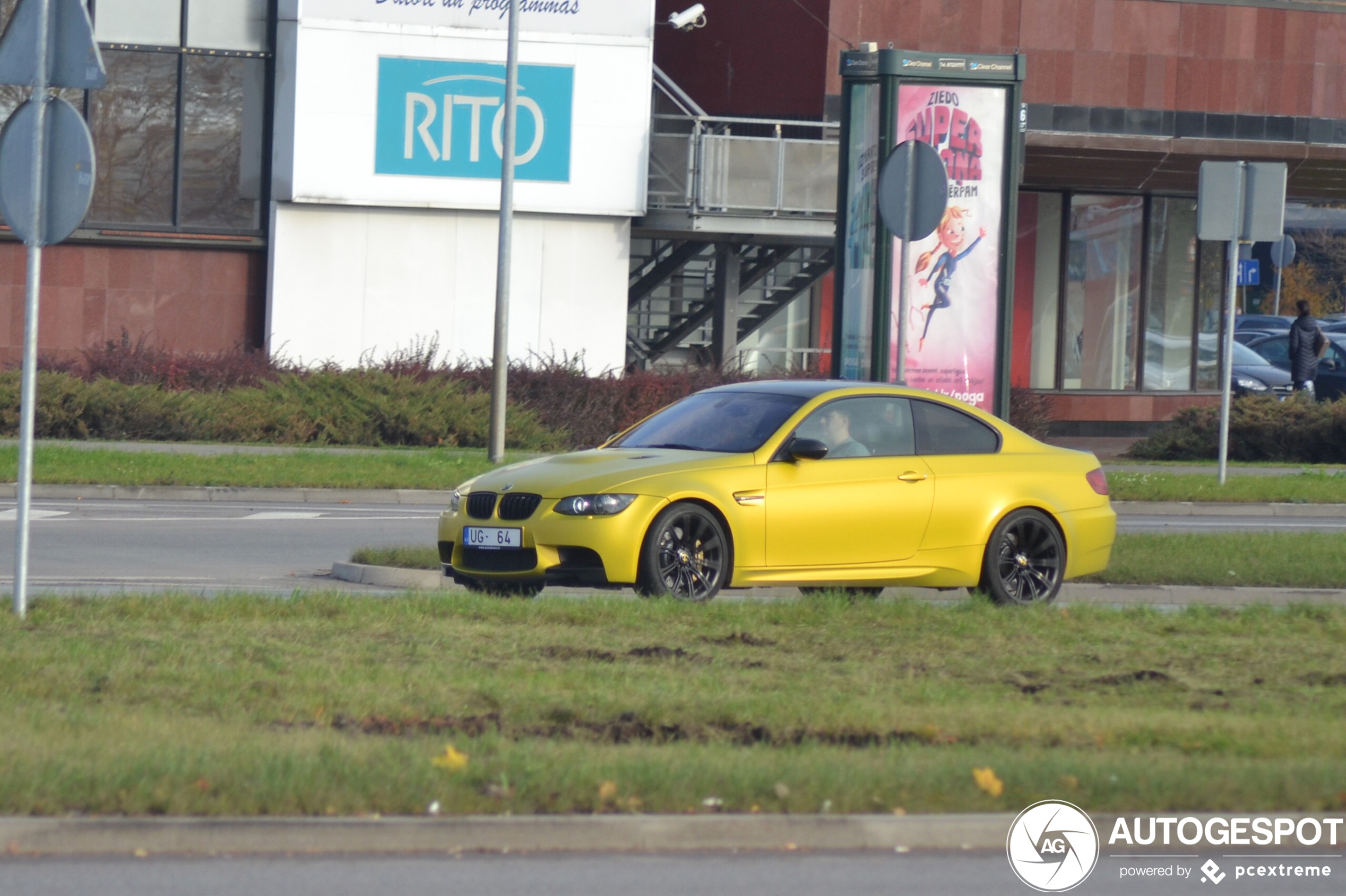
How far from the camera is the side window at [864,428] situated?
11.4m

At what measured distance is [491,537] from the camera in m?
10.8

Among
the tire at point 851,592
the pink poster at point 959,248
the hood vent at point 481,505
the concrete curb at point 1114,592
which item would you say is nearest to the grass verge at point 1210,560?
the concrete curb at point 1114,592

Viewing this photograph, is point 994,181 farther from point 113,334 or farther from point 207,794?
point 113,334

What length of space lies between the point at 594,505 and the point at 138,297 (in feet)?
69.5

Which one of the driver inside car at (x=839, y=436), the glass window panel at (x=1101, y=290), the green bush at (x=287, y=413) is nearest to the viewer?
the driver inside car at (x=839, y=436)

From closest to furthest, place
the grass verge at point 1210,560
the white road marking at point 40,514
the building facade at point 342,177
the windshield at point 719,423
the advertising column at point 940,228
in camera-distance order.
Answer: the windshield at point 719,423 < the grass verge at point 1210,560 < the white road marking at point 40,514 < the advertising column at point 940,228 < the building facade at point 342,177

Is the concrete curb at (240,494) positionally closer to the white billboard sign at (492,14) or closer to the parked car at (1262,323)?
the white billboard sign at (492,14)

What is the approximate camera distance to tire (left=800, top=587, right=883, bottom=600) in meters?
10.8

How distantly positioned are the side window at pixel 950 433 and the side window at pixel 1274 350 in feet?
97.0

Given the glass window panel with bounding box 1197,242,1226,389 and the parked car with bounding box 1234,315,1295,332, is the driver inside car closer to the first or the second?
the glass window panel with bounding box 1197,242,1226,389

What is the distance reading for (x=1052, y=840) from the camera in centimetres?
570

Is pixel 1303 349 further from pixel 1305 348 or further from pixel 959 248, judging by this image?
pixel 959 248

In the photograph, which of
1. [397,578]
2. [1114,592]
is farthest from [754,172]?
[397,578]

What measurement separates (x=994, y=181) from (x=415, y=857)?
14186 millimetres
